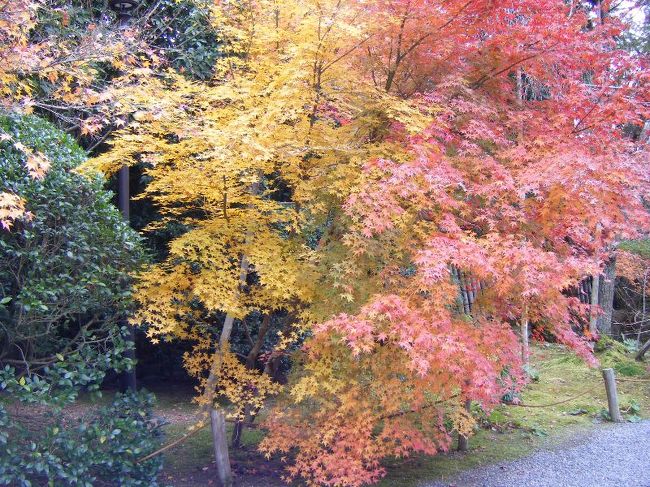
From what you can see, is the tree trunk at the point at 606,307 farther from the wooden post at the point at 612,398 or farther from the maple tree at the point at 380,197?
the maple tree at the point at 380,197

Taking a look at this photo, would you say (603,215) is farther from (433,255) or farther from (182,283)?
(182,283)

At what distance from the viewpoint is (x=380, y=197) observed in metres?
3.41

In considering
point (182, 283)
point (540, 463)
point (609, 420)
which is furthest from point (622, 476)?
point (182, 283)

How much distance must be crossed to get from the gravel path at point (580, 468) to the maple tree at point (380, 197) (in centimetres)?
79

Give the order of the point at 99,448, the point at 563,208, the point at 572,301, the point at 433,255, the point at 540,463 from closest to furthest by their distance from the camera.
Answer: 1. the point at 433,255
2. the point at 99,448
3. the point at 563,208
4. the point at 572,301
5. the point at 540,463

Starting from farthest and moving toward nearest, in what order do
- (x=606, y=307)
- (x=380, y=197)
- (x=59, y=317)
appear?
(x=606, y=307) < (x=59, y=317) < (x=380, y=197)

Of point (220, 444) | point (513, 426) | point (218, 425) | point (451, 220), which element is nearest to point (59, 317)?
point (218, 425)

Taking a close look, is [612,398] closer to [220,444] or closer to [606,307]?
[606,307]

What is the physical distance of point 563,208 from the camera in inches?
152

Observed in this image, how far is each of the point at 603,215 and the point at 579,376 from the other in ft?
18.1

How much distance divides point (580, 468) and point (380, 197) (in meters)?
3.62

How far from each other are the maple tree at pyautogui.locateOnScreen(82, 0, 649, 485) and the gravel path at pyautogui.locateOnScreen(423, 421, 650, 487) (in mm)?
791

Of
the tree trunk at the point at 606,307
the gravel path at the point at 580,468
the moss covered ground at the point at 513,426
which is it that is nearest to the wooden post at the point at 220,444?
the moss covered ground at the point at 513,426

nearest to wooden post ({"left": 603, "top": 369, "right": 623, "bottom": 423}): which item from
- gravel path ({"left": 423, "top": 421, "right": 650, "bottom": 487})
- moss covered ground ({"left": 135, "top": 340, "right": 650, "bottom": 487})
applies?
moss covered ground ({"left": 135, "top": 340, "right": 650, "bottom": 487})
